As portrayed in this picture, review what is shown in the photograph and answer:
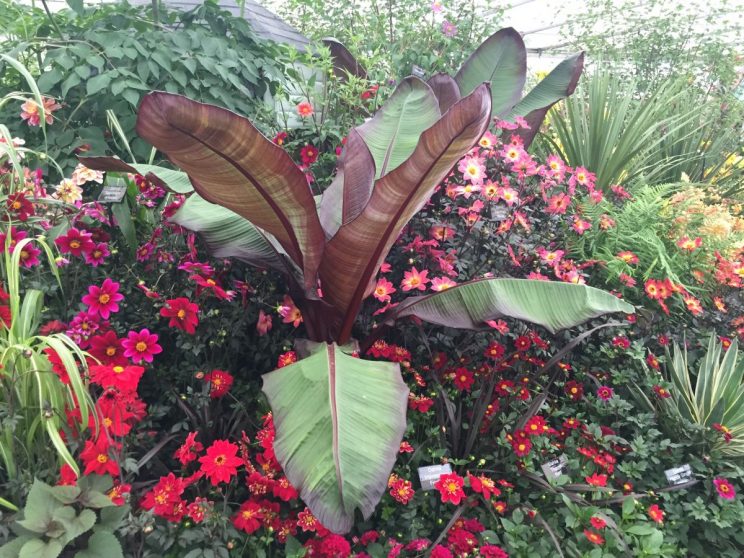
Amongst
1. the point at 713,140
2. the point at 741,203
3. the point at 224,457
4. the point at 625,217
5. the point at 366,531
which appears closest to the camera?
the point at 224,457

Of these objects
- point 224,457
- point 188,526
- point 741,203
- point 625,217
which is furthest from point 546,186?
point 741,203

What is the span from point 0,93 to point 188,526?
2631mm

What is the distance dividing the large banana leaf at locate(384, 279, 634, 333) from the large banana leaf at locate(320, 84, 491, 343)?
0.70ft

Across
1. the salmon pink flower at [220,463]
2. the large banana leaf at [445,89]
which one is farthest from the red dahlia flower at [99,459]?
the large banana leaf at [445,89]

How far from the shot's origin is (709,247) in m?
2.46

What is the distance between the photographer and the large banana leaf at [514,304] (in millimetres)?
1644

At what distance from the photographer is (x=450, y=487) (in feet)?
4.78

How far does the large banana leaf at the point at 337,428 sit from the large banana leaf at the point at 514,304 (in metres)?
0.32

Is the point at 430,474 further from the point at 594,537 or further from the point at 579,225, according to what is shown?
the point at 579,225

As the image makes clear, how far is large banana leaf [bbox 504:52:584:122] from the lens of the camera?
9.17ft

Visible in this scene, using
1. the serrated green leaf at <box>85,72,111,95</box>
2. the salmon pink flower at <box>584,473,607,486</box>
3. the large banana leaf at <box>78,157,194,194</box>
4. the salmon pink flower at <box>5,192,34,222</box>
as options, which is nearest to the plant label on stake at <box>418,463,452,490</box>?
the salmon pink flower at <box>584,473,607,486</box>

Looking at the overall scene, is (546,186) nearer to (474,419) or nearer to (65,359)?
(474,419)

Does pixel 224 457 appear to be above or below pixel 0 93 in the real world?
below

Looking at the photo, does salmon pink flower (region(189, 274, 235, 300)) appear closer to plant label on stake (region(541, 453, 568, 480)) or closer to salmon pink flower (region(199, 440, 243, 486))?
salmon pink flower (region(199, 440, 243, 486))
